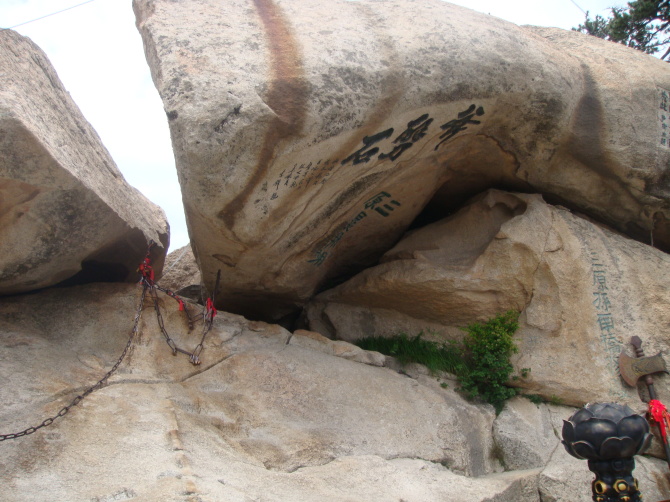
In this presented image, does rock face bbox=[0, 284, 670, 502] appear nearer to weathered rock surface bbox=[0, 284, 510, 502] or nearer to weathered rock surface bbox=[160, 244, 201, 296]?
weathered rock surface bbox=[0, 284, 510, 502]

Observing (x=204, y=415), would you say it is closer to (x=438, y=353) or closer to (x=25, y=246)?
(x=25, y=246)

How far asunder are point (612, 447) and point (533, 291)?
7.70 ft

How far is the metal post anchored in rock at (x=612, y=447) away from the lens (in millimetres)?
2988

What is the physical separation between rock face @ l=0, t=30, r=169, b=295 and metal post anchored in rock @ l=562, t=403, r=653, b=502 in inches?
127

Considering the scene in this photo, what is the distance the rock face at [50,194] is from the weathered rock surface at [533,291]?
2107mm

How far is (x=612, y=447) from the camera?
299 centimetres

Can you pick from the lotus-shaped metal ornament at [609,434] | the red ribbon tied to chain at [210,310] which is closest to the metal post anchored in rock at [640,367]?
the lotus-shaped metal ornament at [609,434]

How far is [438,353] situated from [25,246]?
3.21m

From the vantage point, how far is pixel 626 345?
4.94m

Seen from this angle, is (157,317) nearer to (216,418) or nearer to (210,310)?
(210,310)

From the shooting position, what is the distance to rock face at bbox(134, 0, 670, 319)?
3.95 metres

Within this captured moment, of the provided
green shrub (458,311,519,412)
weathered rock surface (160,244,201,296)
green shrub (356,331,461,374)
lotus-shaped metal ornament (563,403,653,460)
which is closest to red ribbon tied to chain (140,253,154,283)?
green shrub (356,331,461,374)

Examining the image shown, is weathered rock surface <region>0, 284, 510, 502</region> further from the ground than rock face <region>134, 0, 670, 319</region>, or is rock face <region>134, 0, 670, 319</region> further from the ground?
rock face <region>134, 0, 670, 319</region>

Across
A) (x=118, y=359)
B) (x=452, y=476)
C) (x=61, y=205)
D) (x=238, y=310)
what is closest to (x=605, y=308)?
(x=452, y=476)
